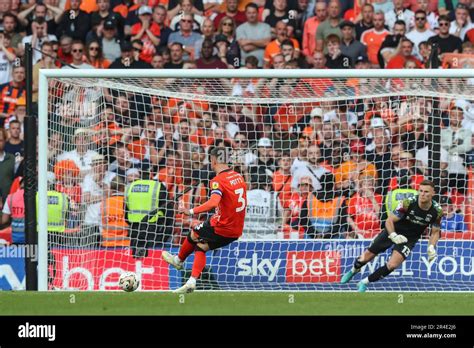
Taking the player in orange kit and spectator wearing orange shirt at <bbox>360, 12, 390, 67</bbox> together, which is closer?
the player in orange kit

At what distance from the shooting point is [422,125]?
47.3 feet

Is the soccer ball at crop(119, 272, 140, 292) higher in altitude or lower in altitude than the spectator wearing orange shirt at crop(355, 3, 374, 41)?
lower

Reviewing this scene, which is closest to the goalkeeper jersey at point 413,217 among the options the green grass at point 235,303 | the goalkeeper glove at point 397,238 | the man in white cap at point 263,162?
the goalkeeper glove at point 397,238

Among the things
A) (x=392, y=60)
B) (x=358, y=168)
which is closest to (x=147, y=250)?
(x=358, y=168)

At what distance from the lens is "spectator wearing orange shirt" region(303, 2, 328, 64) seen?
1744 cm

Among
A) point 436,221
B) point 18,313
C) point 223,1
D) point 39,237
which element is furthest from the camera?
point 223,1

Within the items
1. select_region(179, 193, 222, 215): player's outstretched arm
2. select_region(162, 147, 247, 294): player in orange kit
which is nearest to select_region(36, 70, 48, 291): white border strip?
select_region(162, 147, 247, 294): player in orange kit

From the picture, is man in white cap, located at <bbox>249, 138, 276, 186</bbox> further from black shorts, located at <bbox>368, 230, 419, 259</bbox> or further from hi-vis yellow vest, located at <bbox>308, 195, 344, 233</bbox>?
black shorts, located at <bbox>368, 230, 419, 259</bbox>

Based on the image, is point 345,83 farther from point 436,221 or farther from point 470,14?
point 470,14

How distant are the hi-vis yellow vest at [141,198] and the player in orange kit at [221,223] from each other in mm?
1022

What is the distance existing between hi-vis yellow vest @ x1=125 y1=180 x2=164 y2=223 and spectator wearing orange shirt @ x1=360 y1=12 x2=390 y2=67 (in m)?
4.53

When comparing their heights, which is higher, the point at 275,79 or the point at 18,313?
the point at 275,79

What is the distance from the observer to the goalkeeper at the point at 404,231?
13.6 metres

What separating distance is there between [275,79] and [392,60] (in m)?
3.16
